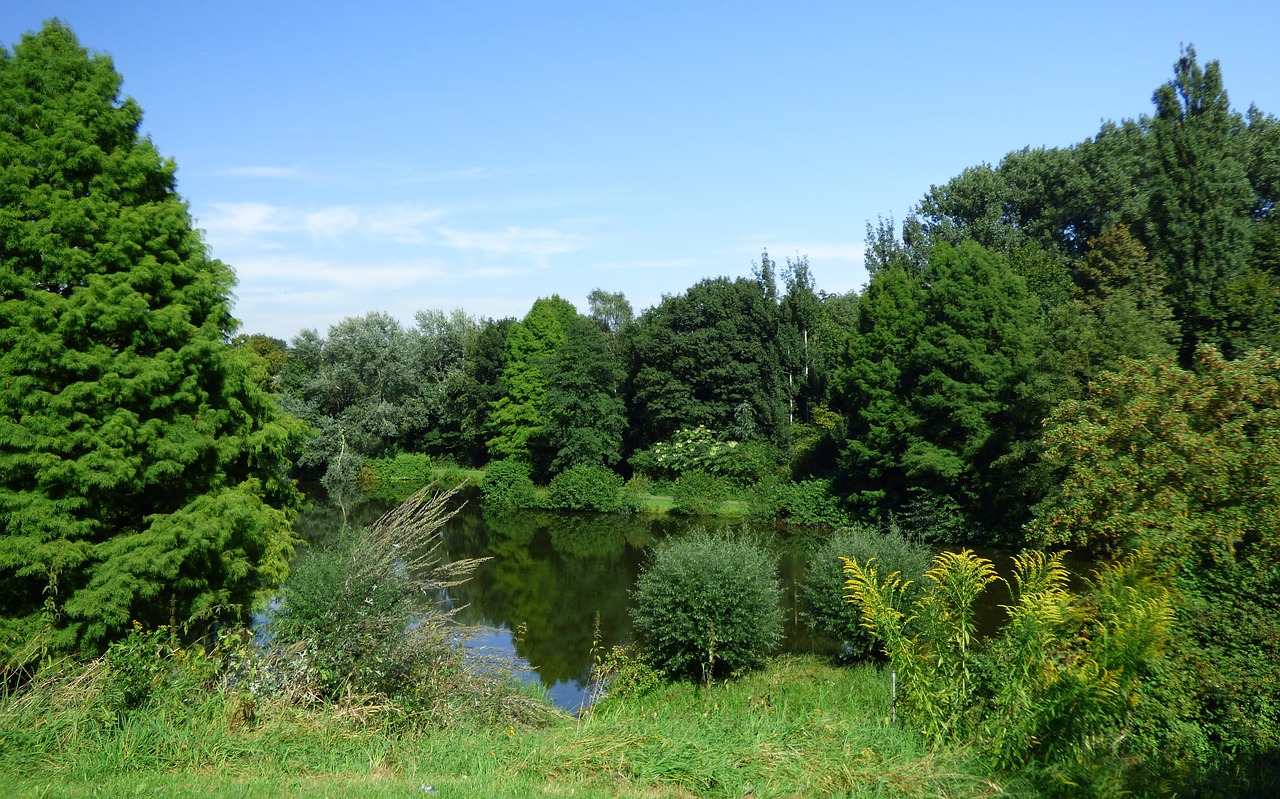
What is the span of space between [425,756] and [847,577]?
41.3 ft

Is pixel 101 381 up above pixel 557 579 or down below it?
above

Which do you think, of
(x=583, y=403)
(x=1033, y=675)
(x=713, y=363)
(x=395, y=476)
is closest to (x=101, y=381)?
(x=1033, y=675)

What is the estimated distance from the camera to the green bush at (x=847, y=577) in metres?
16.5

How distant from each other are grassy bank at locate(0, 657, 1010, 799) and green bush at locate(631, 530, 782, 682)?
8.70 meters

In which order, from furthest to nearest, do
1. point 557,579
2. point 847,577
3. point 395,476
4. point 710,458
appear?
point 395,476, point 710,458, point 557,579, point 847,577

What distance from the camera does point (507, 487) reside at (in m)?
43.1

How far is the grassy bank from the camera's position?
5277 mm

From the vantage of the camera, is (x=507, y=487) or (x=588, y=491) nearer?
(x=588, y=491)

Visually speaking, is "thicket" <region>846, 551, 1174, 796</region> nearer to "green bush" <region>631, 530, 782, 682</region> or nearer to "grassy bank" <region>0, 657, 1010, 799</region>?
→ "grassy bank" <region>0, 657, 1010, 799</region>

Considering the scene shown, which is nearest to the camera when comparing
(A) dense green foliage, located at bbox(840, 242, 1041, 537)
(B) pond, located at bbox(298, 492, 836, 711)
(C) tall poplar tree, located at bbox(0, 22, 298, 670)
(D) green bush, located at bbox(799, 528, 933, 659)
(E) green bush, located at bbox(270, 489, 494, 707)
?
(E) green bush, located at bbox(270, 489, 494, 707)

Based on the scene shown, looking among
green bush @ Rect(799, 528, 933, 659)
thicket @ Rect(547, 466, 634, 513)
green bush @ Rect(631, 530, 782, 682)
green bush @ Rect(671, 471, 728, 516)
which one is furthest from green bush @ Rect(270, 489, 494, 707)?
thicket @ Rect(547, 466, 634, 513)

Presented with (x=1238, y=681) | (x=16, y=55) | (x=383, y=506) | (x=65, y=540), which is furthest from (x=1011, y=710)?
(x=383, y=506)

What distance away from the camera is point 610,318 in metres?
77.6

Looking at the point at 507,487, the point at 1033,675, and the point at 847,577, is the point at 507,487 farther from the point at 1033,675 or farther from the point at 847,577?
the point at 1033,675
